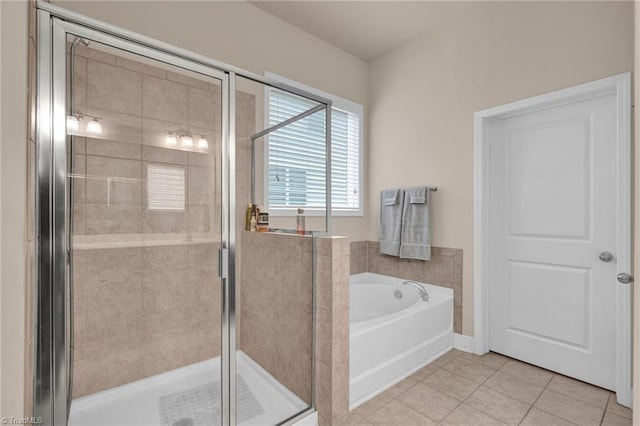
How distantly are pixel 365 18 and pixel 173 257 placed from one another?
2.49 meters

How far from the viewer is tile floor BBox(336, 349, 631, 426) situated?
1609 mm

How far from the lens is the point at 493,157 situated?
242cm

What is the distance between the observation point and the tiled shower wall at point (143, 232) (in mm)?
1303

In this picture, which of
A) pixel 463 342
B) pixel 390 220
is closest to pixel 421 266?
pixel 390 220

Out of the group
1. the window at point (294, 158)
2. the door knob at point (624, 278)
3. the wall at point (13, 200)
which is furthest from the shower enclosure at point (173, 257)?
the door knob at point (624, 278)

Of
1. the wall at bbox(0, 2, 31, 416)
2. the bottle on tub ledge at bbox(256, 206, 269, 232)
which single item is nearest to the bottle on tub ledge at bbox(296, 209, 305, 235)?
the bottle on tub ledge at bbox(256, 206, 269, 232)

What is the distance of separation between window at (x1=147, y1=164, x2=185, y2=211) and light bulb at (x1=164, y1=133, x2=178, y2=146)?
5.1 inches

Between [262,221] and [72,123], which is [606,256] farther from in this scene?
[72,123]

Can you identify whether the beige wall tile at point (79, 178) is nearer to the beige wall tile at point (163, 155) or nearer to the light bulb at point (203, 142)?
the beige wall tile at point (163, 155)

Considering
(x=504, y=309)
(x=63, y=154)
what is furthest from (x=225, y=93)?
(x=504, y=309)

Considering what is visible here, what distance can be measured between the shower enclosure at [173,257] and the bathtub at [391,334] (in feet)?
1.19

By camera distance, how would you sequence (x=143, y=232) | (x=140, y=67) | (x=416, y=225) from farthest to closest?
(x=416, y=225) → (x=143, y=232) → (x=140, y=67)

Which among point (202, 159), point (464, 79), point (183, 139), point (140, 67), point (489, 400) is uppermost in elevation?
point (464, 79)

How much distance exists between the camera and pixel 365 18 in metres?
2.59
